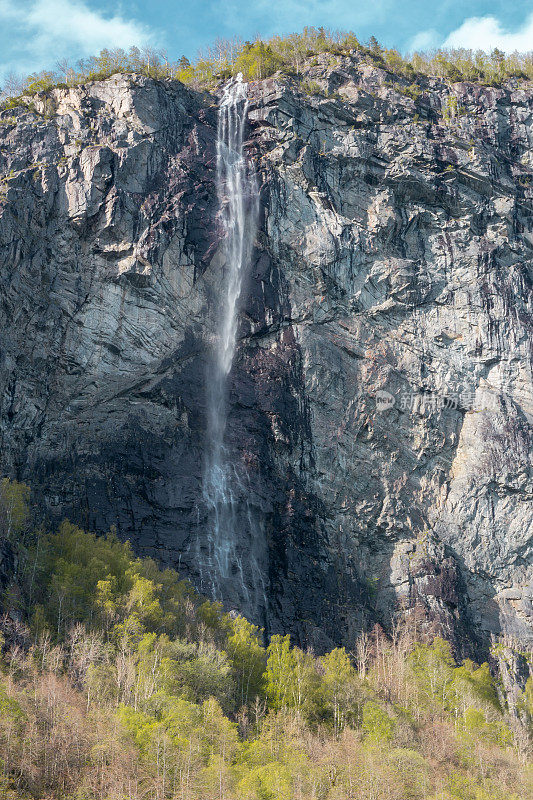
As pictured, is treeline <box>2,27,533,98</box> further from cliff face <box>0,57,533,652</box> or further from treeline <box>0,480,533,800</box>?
treeline <box>0,480,533,800</box>

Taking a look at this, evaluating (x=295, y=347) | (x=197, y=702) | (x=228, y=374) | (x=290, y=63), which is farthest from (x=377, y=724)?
(x=290, y=63)

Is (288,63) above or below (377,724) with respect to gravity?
above

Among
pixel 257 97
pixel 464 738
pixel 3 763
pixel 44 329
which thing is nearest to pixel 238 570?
pixel 464 738

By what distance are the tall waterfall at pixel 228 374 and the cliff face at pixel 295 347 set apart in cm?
66

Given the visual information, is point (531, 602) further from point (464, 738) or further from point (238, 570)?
point (238, 570)

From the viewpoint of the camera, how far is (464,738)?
41625 millimetres

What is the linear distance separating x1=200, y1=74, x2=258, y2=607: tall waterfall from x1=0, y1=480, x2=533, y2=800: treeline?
3370 millimetres

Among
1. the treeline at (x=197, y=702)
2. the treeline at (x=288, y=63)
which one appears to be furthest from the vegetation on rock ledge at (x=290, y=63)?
the treeline at (x=197, y=702)

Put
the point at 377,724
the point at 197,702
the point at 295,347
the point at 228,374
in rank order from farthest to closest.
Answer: the point at 295,347 → the point at 228,374 → the point at 377,724 → the point at 197,702

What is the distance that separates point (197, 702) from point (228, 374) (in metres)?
23.5

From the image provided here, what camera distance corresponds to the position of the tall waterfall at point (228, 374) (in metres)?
50.0

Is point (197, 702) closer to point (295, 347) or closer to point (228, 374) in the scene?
point (228, 374)

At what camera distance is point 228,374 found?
55406 mm

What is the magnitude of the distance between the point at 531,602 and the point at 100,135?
139ft
